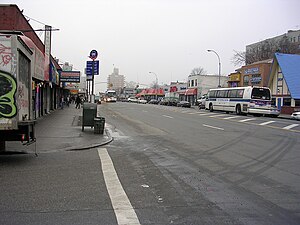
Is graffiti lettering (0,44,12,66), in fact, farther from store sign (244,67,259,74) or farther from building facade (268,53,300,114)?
store sign (244,67,259,74)

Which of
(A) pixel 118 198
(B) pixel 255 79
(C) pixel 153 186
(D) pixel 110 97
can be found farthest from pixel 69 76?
(D) pixel 110 97

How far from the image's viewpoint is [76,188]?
6.17 metres

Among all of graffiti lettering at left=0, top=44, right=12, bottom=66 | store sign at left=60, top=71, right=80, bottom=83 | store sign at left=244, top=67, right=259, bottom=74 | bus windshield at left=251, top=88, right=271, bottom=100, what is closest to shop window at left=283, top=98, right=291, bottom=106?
store sign at left=244, top=67, right=259, bottom=74

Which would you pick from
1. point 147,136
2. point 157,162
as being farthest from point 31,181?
point 147,136

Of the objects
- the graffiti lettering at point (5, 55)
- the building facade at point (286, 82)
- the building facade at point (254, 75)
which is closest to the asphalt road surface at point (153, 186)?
the graffiti lettering at point (5, 55)

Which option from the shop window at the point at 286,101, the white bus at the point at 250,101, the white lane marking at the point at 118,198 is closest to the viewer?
the white lane marking at the point at 118,198

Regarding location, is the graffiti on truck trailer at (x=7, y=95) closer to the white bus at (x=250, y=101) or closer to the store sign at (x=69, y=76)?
the white bus at (x=250, y=101)

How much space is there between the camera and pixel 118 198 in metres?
5.59

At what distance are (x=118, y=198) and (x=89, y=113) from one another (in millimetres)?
10073

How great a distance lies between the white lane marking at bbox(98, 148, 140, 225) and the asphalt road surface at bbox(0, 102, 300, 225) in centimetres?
1

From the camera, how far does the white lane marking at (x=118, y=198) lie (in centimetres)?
466

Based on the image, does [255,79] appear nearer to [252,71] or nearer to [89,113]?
[252,71]

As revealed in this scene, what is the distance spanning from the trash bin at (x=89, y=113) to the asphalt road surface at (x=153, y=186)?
481cm

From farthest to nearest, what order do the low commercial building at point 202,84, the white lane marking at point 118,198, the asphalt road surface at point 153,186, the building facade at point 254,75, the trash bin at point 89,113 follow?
the low commercial building at point 202,84 → the building facade at point 254,75 → the trash bin at point 89,113 → the asphalt road surface at point 153,186 → the white lane marking at point 118,198
